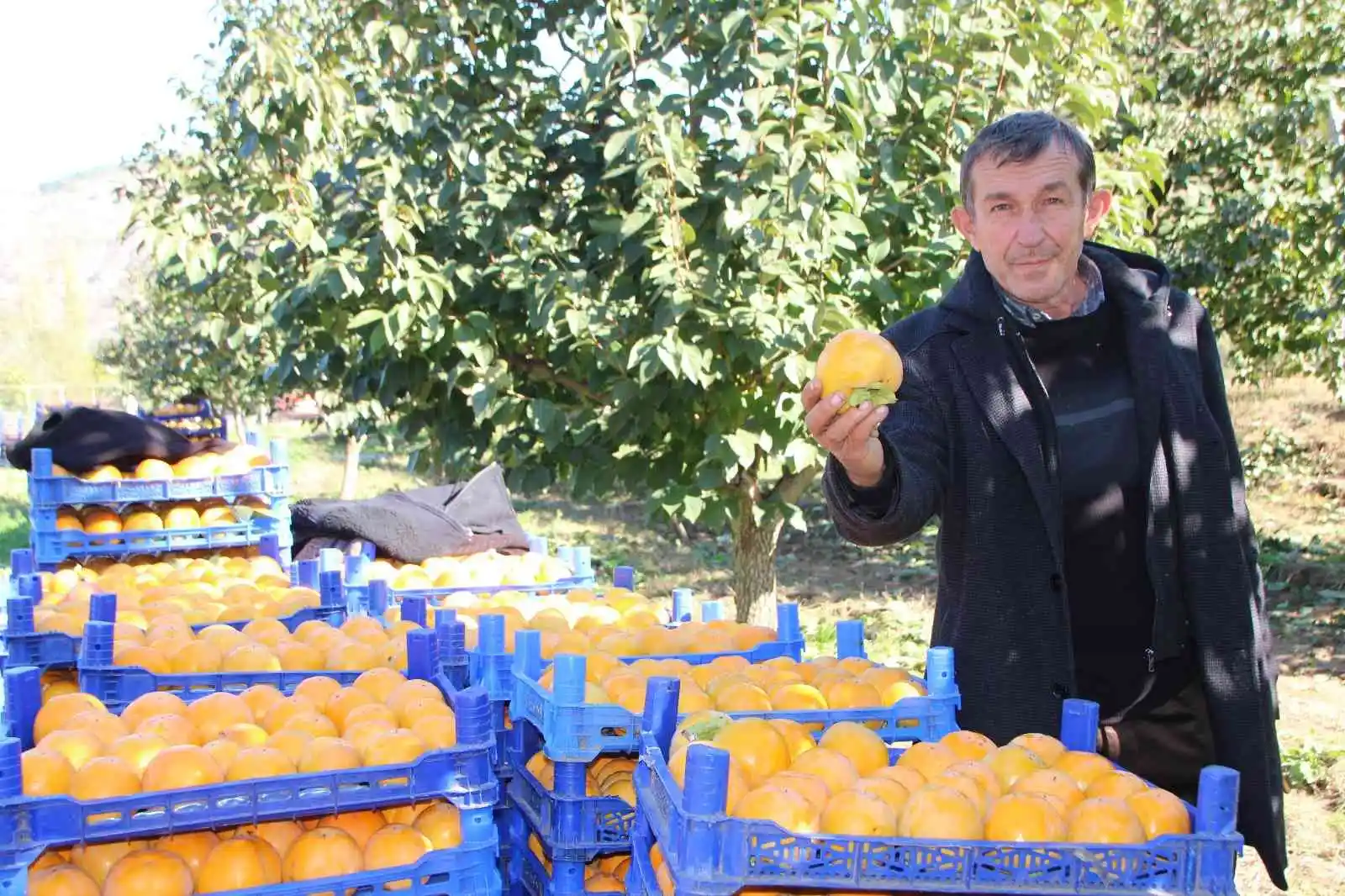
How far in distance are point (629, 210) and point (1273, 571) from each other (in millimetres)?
6879

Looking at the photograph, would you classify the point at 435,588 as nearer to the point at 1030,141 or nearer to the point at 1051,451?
the point at 1051,451

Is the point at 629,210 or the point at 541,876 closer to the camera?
the point at 541,876

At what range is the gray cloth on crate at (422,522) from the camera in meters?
4.67

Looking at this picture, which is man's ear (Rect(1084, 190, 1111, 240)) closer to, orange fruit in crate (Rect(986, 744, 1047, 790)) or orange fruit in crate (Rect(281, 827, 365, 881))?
orange fruit in crate (Rect(986, 744, 1047, 790))

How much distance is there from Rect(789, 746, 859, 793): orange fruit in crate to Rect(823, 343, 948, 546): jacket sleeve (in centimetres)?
39

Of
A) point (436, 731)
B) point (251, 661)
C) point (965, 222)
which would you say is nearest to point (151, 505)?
point (251, 661)

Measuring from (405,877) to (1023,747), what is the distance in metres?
0.97

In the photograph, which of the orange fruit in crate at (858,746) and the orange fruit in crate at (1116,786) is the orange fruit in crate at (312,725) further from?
the orange fruit in crate at (1116,786)

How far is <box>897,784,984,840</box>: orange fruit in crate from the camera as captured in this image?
4.94 ft

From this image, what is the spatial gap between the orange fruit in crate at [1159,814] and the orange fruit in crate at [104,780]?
1.43 m

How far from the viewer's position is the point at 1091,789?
66.2 inches

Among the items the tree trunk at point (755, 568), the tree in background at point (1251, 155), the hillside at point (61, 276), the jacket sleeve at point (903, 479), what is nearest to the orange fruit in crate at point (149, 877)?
the jacket sleeve at point (903, 479)

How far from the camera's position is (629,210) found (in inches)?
192

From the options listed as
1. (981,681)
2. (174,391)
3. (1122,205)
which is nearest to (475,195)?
(1122,205)
